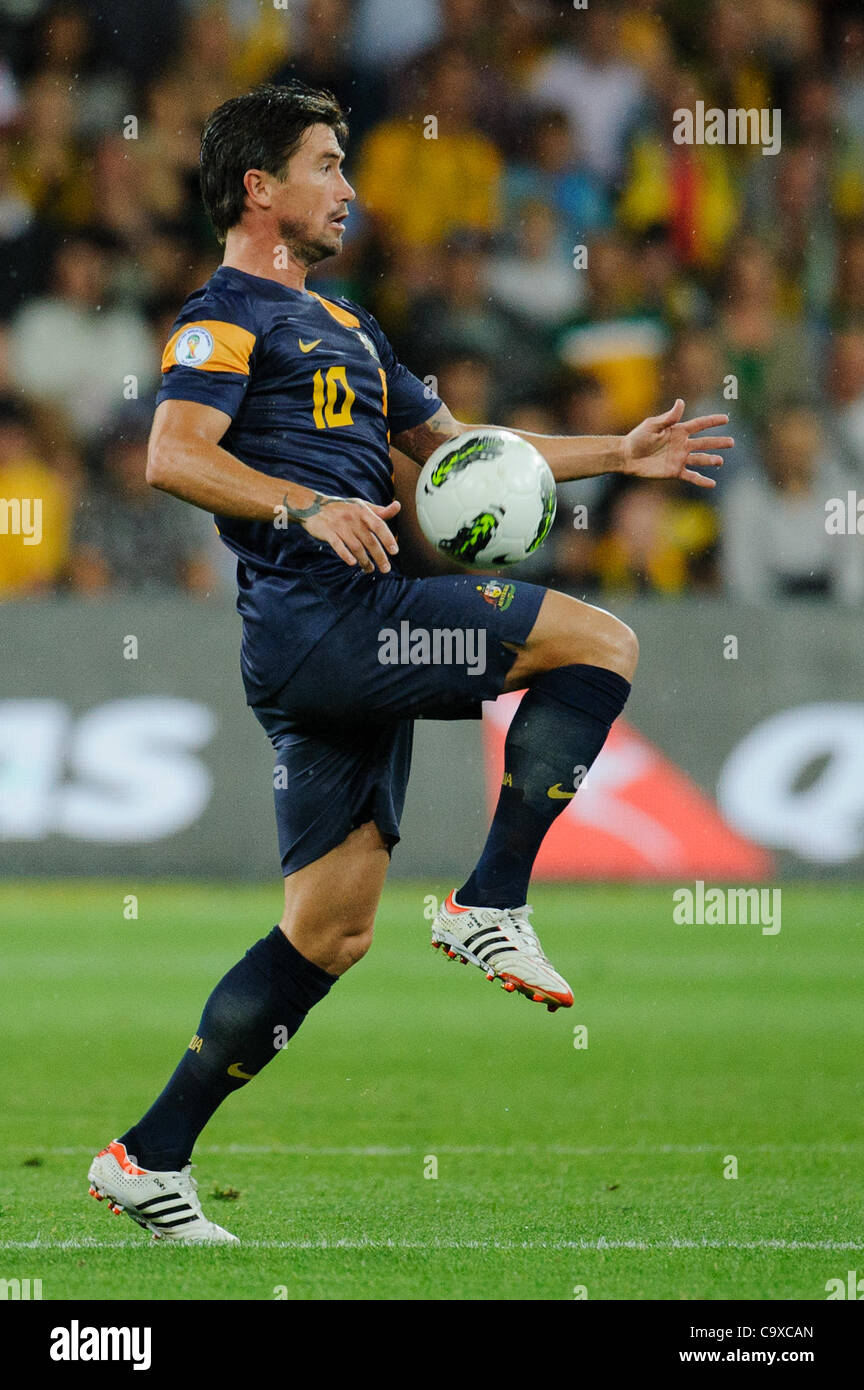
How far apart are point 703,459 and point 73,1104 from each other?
2981 millimetres

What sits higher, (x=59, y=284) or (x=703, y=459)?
(x=59, y=284)

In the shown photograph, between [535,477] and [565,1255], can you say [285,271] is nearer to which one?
[535,477]

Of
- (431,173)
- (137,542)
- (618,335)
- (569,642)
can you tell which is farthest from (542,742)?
(431,173)

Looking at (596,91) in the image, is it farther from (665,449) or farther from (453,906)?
(453,906)

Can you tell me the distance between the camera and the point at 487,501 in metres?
4.42

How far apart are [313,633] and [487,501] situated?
1.63 ft

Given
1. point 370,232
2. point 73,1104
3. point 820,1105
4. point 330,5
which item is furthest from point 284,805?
point 330,5

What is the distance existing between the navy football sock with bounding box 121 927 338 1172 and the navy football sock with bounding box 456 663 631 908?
1.57 feet

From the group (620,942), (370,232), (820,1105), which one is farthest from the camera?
(370,232)

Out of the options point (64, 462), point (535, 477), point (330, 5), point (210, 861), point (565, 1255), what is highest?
point (330, 5)

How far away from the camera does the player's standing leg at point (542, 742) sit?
14.5ft

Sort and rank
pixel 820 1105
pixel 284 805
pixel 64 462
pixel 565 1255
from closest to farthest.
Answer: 1. pixel 565 1255
2. pixel 284 805
3. pixel 820 1105
4. pixel 64 462

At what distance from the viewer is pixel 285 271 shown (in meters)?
4.67

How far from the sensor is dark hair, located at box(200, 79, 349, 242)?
4.63 metres
